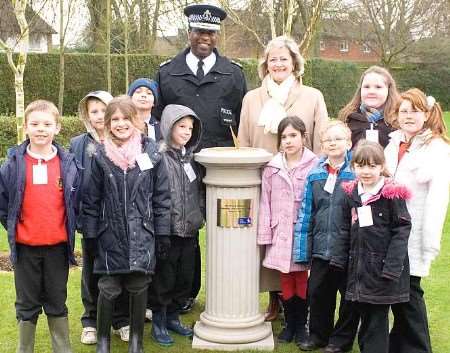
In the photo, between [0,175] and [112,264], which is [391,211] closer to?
[112,264]

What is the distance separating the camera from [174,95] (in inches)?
200

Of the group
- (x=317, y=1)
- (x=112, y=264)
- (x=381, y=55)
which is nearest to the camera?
(x=112, y=264)

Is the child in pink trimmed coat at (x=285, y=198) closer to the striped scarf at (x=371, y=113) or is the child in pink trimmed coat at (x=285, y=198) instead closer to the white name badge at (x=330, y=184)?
the white name badge at (x=330, y=184)

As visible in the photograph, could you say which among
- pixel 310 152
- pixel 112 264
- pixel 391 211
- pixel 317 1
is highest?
pixel 317 1

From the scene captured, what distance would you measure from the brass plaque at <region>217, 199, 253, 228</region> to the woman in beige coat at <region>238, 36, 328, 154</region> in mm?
639

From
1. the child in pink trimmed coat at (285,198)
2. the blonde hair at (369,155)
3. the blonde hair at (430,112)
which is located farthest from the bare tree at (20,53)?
the blonde hair at (430,112)

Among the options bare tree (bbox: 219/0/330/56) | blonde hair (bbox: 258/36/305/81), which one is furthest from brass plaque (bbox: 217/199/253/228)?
bare tree (bbox: 219/0/330/56)

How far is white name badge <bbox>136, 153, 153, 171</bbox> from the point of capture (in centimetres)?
409

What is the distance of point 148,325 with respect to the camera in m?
5.07

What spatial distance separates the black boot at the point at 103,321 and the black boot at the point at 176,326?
0.73 meters

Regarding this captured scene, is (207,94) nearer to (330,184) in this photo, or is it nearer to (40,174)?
(330,184)

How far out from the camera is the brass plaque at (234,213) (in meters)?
4.45

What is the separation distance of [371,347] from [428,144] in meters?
1.31

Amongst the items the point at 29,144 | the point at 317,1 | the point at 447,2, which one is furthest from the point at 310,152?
the point at 447,2
